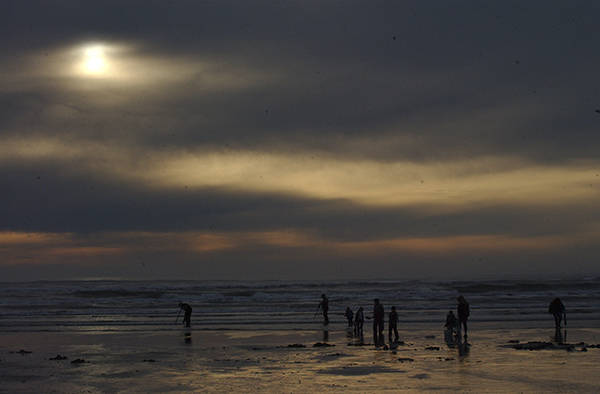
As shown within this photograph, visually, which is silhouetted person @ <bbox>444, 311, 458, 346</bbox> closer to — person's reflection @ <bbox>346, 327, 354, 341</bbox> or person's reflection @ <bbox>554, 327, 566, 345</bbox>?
person's reflection @ <bbox>554, 327, 566, 345</bbox>

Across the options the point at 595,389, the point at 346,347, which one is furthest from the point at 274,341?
the point at 595,389

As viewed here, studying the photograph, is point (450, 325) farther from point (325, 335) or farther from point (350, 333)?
point (325, 335)

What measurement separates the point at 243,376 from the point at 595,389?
9.96 meters

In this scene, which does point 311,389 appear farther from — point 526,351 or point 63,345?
point 63,345

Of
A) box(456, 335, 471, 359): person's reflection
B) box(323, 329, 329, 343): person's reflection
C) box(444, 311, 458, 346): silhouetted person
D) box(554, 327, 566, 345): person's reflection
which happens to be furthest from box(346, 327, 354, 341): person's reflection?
box(554, 327, 566, 345): person's reflection

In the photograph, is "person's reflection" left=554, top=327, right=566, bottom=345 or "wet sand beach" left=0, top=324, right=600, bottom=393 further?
"person's reflection" left=554, top=327, right=566, bottom=345

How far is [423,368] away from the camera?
67.7ft

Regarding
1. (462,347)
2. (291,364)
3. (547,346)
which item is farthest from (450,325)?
(291,364)

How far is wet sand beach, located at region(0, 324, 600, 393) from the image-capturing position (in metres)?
18.1

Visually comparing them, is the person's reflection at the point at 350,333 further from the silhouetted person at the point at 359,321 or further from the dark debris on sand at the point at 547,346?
the dark debris on sand at the point at 547,346

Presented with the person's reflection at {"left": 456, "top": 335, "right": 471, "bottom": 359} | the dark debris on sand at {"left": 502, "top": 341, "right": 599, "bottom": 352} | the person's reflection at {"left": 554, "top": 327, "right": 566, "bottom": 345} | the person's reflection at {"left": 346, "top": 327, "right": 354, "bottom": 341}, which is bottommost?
the person's reflection at {"left": 346, "top": 327, "right": 354, "bottom": 341}

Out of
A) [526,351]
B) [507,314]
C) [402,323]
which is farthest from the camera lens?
[507,314]

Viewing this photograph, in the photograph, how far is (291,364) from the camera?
22266 millimetres

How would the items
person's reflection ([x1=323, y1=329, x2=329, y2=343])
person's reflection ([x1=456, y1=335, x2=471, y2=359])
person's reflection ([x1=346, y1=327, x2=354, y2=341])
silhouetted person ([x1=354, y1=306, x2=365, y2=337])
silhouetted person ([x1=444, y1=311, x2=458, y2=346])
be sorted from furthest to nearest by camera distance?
silhouetted person ([x1=354, y1=306, x2=365, y2=337]) < person's reflection ([x1=346, y1=327, x2=354, y2=341]) < person's reflection ([x1=323, y1=329, x2=329, y2=343]) < silhouetted person ([x1=444, y1=311, x2=458, y2=346]) < person's reflection ([x1=456, y1=335, x2=471, y2=359])
